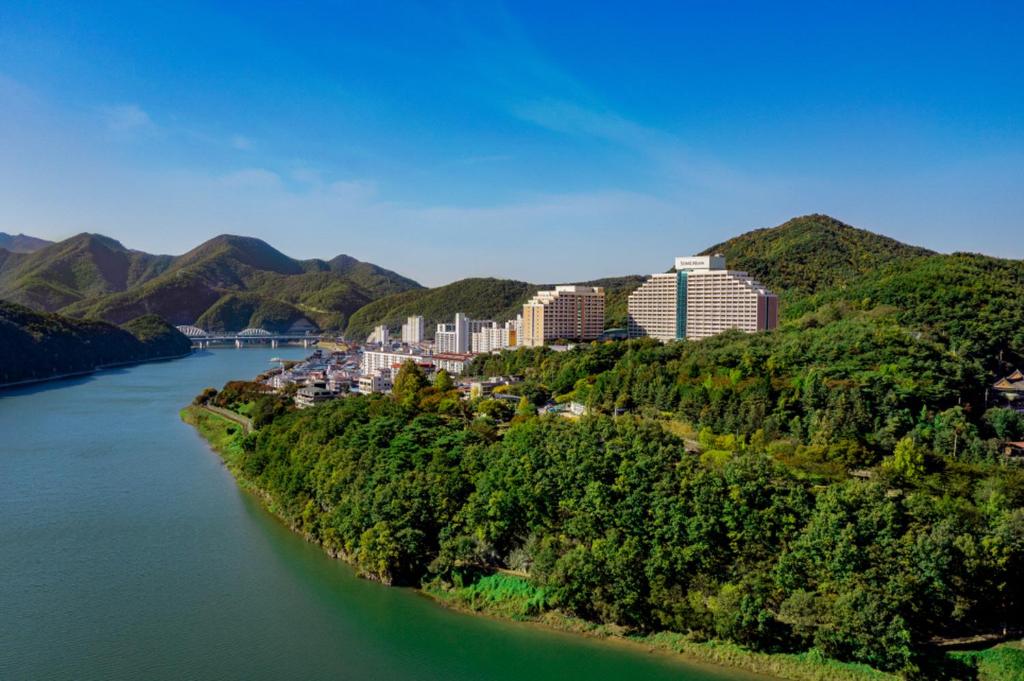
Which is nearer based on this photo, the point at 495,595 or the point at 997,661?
the point at 997,661

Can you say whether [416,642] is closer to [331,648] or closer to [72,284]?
[331,648]

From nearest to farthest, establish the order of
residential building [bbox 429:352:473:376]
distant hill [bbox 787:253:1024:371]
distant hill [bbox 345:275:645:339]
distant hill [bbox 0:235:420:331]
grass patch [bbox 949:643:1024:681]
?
grass patch [bbox 949:643:1024:681], distant hill [bbox 787:253:1024:371], residential building [bbox 429:352:473:376], distant hill [bbox 345:275:645:339], distant hill [bbox 0:235:420:331]

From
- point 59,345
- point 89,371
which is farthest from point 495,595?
point 89,371

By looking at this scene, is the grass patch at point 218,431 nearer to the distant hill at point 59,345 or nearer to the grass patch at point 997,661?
the grass patch at point 997,661

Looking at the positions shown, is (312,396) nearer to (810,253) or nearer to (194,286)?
(810,253)

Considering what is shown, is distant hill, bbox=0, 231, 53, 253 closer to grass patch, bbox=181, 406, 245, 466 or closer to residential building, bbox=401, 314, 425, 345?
residential building, bbox=401, 314, 425, 345

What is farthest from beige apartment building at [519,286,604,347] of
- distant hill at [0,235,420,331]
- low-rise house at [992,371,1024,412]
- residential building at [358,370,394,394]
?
distant hill at [0,235,420,331]
